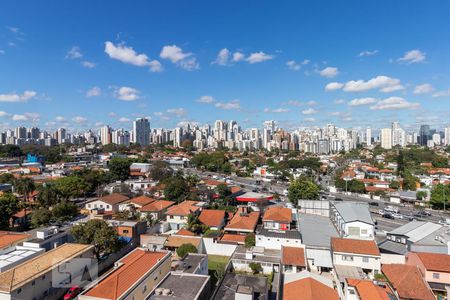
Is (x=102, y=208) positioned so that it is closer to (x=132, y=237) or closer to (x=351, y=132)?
(x=132, y=237)

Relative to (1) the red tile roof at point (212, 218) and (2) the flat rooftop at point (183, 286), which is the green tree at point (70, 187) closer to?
(1) the red tile roof at point (212, 218)

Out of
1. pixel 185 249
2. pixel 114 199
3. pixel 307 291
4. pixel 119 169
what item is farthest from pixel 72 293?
pixel 119 169

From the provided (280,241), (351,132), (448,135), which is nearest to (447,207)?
(280,241)

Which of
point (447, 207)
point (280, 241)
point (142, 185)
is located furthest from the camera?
point (142, 185)

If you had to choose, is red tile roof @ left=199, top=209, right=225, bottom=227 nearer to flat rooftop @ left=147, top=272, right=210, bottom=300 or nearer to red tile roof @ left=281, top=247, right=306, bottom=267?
red tile roof @ left=281, top=247, right=306, bottom=267

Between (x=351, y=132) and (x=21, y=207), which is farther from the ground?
(x=351, y=132)

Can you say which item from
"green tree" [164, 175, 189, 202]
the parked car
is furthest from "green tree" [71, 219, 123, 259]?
"green tree" [164, 175, 189, 202]

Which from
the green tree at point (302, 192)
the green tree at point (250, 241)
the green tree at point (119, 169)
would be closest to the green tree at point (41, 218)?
the green tree at point (250, 241)
